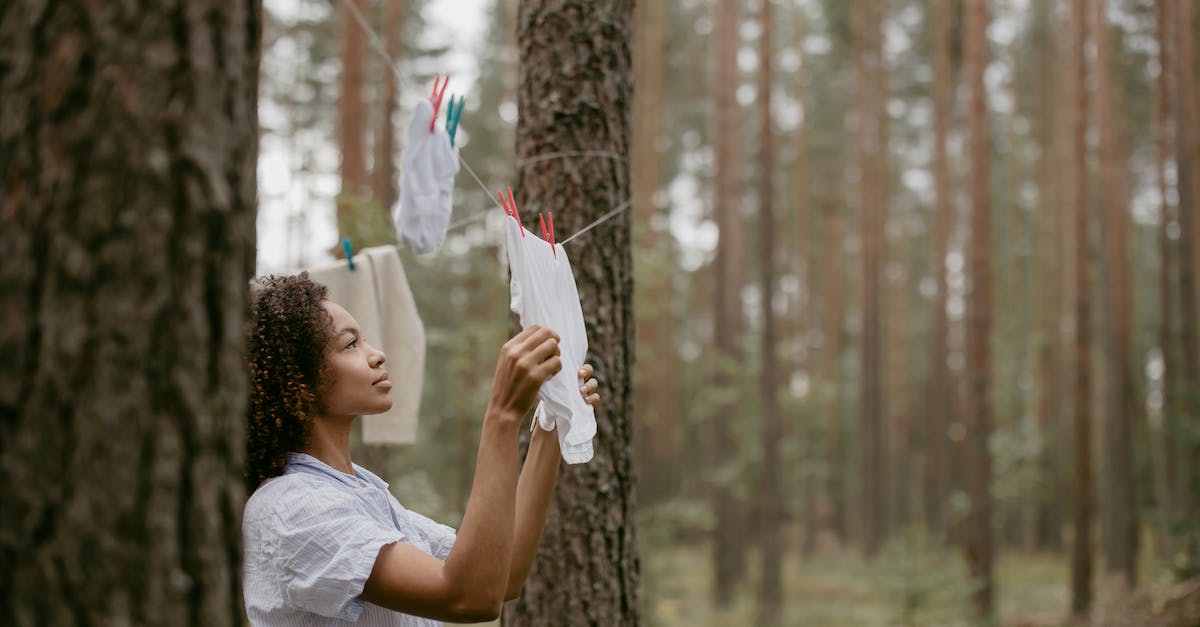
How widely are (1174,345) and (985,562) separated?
16.9 ft

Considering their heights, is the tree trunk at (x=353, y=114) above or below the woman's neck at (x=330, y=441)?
above

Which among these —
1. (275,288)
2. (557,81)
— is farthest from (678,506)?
(275,288)

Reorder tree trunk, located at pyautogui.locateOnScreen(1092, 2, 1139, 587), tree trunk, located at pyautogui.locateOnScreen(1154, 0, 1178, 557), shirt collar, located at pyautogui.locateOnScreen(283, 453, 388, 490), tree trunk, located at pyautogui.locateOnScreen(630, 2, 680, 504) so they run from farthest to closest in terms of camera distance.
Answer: tree trunk, located at pyautogui.locateOnScreen(630, 2, 680, 504) < tree trunk, located at pyautogui.locateOnScreen(1092, 2, 1139, 587) < tree trunk, located at pyautogui.locateOnScreen(1154, 0, 1178, 557) < shirt collar, located at pyautogui.locateOnScreen(283, 453, 388, 490)

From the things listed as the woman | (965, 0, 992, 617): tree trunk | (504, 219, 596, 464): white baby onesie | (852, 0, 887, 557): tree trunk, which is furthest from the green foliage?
the woman

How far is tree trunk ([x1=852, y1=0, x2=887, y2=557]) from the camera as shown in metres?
18.8

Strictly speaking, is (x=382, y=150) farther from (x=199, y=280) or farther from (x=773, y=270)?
(x=199, y=280)

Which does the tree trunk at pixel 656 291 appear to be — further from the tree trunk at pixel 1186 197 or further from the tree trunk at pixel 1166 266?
the tree trunk at pixel 1166 266

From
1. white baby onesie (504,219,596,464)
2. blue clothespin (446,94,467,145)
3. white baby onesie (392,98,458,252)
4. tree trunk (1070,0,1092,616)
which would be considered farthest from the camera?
tree trunk (1070,0,1092,616)

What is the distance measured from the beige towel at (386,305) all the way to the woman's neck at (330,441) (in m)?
1.23

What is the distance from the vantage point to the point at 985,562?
11.7 metres

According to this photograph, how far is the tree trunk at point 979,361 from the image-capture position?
11.7m

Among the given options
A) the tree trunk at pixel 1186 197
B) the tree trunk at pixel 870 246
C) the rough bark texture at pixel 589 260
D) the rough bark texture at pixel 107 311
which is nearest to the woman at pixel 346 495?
the rough bark texture at pixel 107 311

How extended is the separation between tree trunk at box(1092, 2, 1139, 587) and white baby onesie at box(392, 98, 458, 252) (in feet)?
42.2

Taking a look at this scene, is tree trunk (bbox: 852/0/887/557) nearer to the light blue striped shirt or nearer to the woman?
the woman
